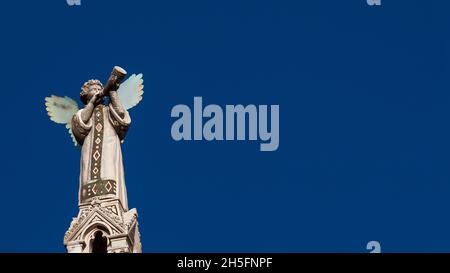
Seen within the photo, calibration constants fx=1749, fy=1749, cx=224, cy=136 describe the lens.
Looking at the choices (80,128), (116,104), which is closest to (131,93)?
(116,104)

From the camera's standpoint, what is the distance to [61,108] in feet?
204

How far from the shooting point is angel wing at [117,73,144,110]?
61.2 meters

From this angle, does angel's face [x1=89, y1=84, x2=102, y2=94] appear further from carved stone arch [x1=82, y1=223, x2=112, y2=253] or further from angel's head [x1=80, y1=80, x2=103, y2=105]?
Result: carved stone arch [x1=82, y1=223, x2=112, y2=253]

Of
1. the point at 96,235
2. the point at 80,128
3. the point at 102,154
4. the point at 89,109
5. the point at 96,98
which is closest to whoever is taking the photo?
the point at 96,235

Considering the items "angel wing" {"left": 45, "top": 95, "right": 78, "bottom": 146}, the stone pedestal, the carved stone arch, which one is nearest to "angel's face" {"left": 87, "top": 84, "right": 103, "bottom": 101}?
"angel wing" {"left": 45, "top": 95, "right": 78, "bottom": 146}

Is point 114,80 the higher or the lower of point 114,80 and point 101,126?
the higher

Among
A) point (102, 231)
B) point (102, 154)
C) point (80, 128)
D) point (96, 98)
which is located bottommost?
point (102, 231)

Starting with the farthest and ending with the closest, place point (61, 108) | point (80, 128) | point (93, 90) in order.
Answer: point (61, 108), point (93, 90), point (80, 128)

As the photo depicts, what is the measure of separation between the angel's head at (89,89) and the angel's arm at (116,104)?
2.44 ft

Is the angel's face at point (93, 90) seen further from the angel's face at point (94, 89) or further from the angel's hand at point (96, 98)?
the angel's hand at point (96, 98)

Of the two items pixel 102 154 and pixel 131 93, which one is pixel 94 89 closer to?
pixel 131 93

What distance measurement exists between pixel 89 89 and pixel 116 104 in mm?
1459

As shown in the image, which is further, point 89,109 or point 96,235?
point 89,109
